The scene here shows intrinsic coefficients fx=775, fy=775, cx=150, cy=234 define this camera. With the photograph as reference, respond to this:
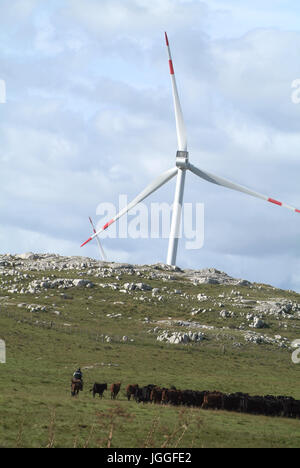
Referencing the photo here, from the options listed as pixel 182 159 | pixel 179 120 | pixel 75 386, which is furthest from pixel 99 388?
pixel 179 120

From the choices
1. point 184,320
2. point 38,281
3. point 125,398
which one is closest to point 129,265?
point 38,281

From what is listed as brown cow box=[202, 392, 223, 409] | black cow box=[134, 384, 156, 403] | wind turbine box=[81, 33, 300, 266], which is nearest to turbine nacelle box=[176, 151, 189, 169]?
wind turbine box=[81, 33, 300, 266]

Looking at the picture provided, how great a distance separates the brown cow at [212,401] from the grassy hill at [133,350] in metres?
1.59

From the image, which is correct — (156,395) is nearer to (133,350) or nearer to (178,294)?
(133,350)

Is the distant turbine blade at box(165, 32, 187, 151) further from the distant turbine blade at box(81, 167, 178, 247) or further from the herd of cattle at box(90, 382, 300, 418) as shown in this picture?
the herd of cattle at box(90, 382, 300, 418)

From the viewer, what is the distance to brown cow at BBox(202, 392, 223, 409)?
50281mm

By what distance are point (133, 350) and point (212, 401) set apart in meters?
38.2

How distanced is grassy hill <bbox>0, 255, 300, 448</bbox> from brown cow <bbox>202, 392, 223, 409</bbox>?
5.21ft

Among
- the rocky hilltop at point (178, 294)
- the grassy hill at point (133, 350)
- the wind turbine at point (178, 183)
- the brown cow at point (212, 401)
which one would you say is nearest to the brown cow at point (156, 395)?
the grassy hill at point (133, 350)

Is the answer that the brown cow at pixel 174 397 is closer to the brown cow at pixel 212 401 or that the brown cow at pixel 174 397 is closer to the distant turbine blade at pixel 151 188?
the brown cow at pixel 212 401

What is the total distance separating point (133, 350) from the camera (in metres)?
88.1

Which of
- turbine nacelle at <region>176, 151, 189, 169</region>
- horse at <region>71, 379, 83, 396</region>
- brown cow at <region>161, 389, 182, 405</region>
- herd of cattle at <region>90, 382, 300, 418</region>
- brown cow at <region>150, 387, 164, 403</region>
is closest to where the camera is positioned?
herd of cattle at <region>90, 382, 300, 418</region>

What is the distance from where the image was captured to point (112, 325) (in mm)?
109562
